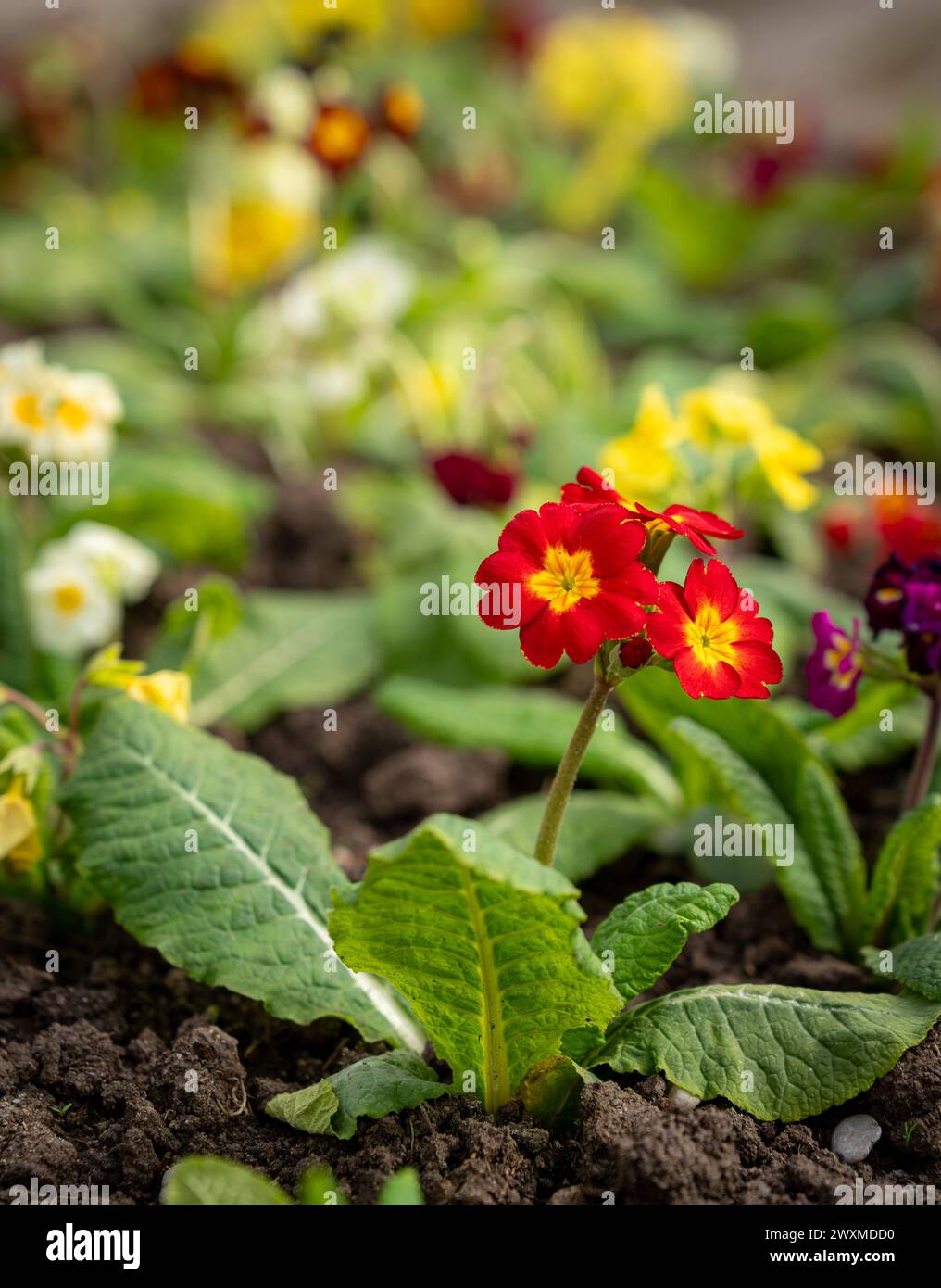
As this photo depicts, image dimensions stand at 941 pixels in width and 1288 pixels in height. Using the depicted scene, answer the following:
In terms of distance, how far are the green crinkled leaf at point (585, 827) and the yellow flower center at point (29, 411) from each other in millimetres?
982

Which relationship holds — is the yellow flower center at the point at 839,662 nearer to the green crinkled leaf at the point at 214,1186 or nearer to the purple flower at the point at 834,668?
the purple flower at the point at 834,668

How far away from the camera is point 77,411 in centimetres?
231

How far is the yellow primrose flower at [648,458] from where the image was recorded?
2213 millimetres

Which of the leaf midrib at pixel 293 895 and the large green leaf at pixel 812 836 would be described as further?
the large green leaf at pixel 812 836

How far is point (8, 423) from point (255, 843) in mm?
947

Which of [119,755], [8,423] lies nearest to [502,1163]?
[119,755]

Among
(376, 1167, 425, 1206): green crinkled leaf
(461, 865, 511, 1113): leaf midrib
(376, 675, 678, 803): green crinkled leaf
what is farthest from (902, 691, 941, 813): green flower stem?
(376, 1167, 425, 1206): green crinkled leaf

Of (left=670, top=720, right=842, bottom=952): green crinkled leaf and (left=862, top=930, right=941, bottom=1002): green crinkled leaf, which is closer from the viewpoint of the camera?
(left=862, top=930, right=941, bottom=1002): green crinkled leaf

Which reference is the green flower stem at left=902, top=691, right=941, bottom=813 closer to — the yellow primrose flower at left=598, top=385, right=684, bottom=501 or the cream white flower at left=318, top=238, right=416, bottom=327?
the yellow primrose flower at left=598, top=385, right=684, bottom=501

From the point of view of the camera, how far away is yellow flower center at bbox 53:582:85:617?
7.50 feet

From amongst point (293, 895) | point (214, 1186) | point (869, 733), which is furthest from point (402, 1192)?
point (869, 733)

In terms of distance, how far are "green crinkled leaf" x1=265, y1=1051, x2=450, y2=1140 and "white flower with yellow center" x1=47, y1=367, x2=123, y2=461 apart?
3.97 feet

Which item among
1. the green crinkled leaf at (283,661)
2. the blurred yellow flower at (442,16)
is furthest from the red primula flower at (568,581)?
the blurred yellow flower at (442,16)

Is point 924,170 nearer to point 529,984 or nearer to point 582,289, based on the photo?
point 582,289
